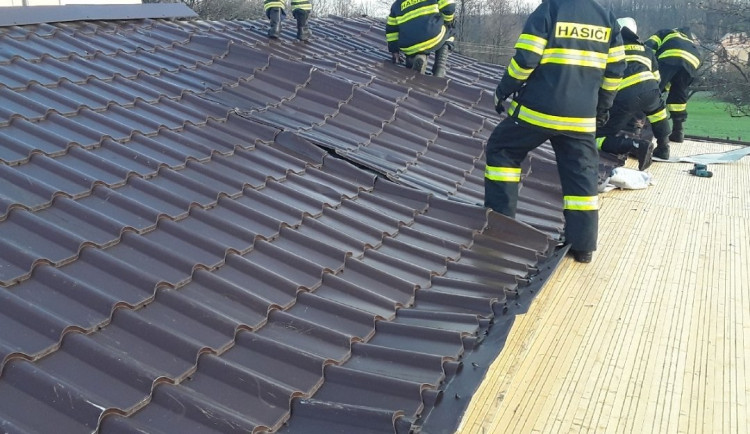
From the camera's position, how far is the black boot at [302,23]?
890 cm

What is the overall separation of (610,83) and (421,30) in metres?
3.78

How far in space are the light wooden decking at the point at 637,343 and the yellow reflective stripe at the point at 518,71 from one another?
124 cm

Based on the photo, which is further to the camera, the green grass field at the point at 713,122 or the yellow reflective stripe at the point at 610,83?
the green grass field at the point at 713,122

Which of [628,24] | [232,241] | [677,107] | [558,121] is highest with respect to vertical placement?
[628,24]

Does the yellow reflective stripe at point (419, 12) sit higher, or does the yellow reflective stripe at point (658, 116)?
the yellow reflective stripe at point (419, 12)

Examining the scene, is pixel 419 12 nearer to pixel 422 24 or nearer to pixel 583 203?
pixel 422 24

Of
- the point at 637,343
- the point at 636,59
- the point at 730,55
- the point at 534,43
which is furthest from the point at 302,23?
the point at 730,55

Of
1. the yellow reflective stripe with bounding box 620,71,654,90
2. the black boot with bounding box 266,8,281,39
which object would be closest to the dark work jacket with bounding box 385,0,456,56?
the black boot with bounding box 266,8,281,39

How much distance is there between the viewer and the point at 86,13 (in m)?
6.93

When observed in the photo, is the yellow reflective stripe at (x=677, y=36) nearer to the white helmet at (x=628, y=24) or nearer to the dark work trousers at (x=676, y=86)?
the dark work trousers at (x=676, y=86)

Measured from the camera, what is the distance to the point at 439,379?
94.7 inches

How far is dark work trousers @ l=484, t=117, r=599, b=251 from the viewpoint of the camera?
4258 millimetres

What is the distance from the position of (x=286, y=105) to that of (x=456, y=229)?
2.19 metres

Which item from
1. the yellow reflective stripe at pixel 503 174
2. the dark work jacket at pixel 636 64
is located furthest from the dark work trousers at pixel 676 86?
the yellow reflective stripe at pixel 503 174
